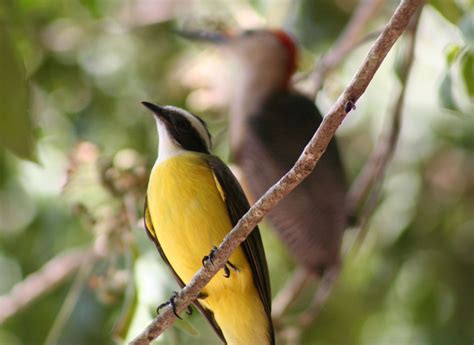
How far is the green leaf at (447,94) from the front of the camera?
3441mm

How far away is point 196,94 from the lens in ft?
18.3

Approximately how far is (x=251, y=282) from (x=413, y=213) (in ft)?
8.14

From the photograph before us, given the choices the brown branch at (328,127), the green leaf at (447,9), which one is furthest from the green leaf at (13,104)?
the green leaf at (447,9)

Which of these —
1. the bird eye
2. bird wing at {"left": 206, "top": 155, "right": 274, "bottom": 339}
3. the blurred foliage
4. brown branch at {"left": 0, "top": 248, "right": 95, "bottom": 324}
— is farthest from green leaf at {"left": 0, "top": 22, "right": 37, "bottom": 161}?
the bird eye

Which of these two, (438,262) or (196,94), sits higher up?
(196,94)

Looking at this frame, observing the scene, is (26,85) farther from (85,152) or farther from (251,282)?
(251,282)

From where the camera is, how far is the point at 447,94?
3.46 metres

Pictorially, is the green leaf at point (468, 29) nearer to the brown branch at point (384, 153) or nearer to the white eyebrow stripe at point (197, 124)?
the brown branch at point (384, 153)

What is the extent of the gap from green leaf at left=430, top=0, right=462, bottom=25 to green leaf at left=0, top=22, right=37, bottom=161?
168 cm

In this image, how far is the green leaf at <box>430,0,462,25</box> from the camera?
3.68 m

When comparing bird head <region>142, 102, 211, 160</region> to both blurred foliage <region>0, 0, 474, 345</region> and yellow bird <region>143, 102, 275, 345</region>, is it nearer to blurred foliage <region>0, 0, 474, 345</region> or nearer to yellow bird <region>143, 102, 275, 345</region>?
yellow bird <region>143, 102, 275, 345</region>

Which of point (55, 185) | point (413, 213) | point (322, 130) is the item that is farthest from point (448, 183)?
point (322, 130)

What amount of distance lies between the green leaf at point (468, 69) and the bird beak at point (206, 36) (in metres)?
2.34

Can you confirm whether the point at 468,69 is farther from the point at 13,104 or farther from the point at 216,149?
the point at 216,149
